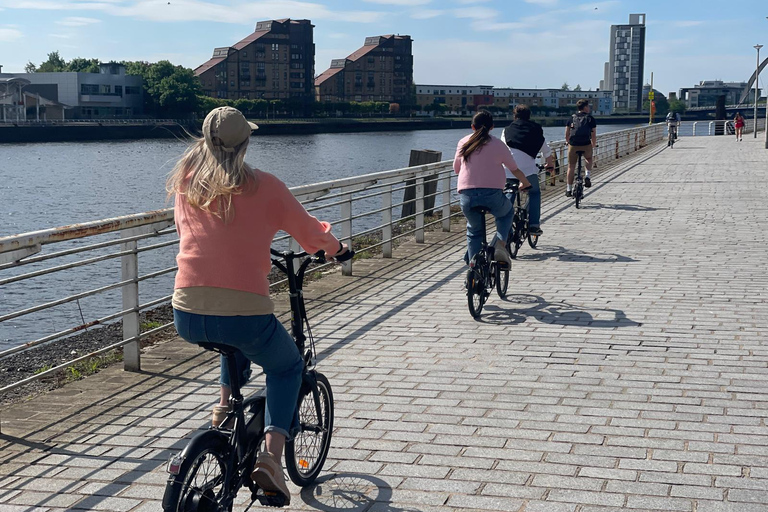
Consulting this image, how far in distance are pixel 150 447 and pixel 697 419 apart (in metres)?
2.88

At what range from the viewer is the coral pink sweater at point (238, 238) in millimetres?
3428

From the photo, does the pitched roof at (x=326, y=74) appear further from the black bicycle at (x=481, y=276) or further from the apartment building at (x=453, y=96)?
the black bicycle at (x=481, y=276)

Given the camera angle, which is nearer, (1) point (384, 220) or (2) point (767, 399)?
(2) point (767, 399)

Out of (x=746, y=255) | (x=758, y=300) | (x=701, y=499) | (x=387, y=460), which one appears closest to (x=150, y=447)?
(x=387, y=460)

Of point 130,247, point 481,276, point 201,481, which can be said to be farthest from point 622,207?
point 201,481

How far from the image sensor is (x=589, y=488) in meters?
4.20

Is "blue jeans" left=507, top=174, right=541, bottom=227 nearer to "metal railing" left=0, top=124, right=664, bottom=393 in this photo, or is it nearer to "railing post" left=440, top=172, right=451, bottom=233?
"metal railing" left=0, top=124, right=664, bottom=393

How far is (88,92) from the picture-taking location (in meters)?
125

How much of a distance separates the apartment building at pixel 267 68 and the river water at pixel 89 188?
181 ft

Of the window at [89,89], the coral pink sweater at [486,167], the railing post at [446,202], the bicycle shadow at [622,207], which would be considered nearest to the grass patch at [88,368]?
the coral pink sweater at [486,167]

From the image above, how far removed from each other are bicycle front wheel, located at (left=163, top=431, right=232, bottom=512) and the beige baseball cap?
1.02 metres

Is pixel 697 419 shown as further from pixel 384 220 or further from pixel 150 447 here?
pixel 384 220

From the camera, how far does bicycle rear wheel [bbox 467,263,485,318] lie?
25.7ft

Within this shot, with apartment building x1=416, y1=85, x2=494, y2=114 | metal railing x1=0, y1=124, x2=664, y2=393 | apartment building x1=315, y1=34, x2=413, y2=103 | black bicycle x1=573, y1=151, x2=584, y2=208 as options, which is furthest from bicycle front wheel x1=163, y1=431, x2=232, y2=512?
apartment building x1=416, y1=85, x2=494, y2=114
